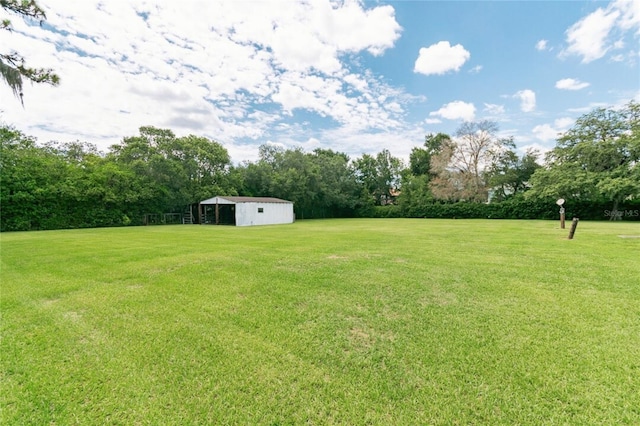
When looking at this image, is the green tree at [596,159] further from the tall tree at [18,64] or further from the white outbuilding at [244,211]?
the tall tree at [18,64]

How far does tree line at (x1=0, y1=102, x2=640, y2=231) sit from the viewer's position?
16.5 m

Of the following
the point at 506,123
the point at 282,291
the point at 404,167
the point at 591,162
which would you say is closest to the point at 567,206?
the point at 591,162

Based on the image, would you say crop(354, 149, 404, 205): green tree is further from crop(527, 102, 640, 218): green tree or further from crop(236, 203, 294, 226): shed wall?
crop(527, 102, 640, 218): green tree

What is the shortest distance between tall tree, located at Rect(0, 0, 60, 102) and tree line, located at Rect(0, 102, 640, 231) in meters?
13.5

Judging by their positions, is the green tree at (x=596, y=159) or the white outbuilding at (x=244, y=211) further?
the white outbuilding at (x=244, y=211)

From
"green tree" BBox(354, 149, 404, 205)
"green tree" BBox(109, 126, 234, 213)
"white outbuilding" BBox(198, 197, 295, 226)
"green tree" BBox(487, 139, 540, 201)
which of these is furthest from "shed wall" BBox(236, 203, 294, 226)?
"green tree" BBox(487, 139, 540, 201)

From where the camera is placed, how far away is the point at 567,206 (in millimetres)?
20953

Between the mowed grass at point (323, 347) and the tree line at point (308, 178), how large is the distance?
629 inches

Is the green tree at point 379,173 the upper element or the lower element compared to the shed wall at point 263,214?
upper

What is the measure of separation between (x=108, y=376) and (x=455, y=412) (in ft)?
7.92

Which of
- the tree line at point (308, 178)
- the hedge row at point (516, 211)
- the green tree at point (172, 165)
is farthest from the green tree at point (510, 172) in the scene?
the green tree at point (172, 165)

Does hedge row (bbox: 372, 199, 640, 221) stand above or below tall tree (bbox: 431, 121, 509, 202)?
below

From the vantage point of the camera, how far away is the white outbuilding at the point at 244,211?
63.1 ft

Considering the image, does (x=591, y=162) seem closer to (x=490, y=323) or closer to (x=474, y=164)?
(x=474, y=164)
